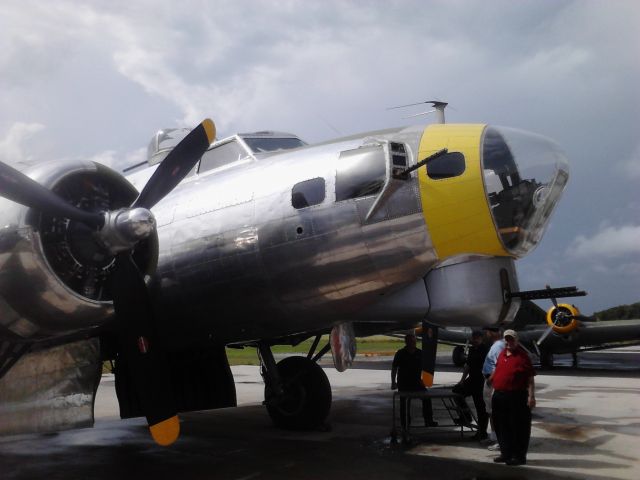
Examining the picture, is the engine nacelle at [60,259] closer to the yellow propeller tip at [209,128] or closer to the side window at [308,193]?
the yellow propeller tip at [209,128]

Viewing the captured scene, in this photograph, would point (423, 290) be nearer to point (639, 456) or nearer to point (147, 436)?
point (639, 456)

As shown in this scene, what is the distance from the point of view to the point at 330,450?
342 inches

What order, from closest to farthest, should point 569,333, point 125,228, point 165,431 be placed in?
point 125,228 → point 165,431 → point 569,333

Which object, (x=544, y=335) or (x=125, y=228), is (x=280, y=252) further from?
(x=544, y=335)

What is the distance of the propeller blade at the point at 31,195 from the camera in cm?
615

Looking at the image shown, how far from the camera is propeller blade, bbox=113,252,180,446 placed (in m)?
6.75

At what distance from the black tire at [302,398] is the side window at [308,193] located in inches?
144

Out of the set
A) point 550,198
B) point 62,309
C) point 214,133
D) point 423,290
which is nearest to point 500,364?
point 423,290

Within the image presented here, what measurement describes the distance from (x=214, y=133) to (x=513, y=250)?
12.7ft

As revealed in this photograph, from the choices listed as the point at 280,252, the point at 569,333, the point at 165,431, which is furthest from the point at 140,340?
the point at 569,333

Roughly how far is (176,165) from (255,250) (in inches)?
54.6

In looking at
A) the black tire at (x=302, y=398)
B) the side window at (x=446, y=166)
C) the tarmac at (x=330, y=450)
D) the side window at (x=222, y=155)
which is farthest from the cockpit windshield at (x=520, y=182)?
the black tire at (x=302, y=398)

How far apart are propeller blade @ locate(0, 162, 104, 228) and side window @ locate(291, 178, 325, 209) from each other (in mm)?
2440

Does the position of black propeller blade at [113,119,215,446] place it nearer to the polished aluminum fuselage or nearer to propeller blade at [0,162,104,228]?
propeller blade at [0,162,104,228]
